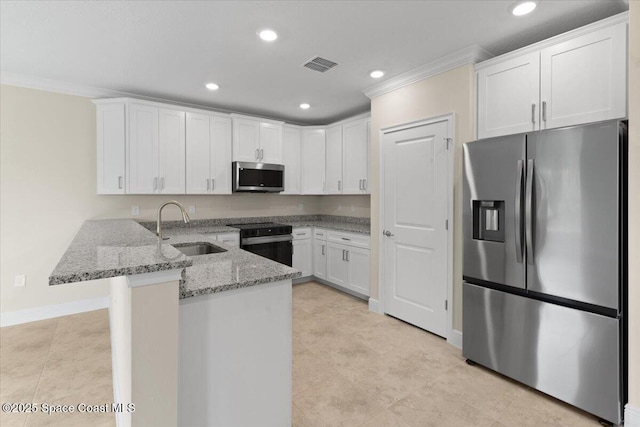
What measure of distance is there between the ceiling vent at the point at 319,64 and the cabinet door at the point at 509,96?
52.4 inches

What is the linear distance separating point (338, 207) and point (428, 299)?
251cm

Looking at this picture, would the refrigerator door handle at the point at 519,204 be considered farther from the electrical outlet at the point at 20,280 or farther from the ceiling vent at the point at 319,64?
the electrical outlet at the point at 20,280

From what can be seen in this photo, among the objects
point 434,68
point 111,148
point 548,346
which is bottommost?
point 548,346

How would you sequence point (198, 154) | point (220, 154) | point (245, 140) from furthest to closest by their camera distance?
1. point (245, 140)
2. point (220, 154)
3. point (198, 154)

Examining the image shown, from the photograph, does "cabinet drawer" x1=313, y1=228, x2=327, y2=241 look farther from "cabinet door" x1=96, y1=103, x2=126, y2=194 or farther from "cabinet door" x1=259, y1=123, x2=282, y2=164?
"cabinet door" x1=96, y1=103, x2=126, y2=194

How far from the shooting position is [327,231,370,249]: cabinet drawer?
158 inches

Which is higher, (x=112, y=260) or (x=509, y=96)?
(x=509, y=96)

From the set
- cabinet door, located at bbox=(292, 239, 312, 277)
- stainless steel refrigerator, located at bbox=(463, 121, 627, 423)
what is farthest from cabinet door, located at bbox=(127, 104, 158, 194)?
stainless steel refrigerator, located at bbox=(463, 121, 627, 423)

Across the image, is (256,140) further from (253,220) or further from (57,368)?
(57,368)

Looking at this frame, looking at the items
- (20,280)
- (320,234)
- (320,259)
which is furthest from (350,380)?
(20,280)

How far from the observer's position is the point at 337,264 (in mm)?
4469

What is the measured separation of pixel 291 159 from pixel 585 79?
11.9 ft

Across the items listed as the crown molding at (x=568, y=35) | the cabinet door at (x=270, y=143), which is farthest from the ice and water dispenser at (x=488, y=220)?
the cabinet door at (x=270, y=143)

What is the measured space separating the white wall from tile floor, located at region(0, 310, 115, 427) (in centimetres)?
45
